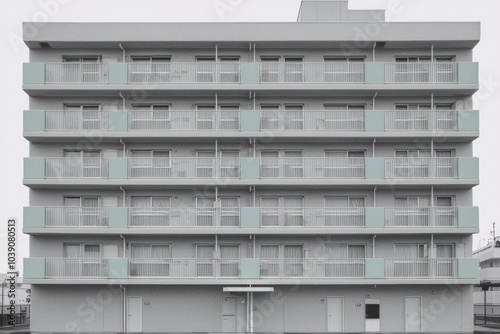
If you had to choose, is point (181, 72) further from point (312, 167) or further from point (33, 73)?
point (312, 167)

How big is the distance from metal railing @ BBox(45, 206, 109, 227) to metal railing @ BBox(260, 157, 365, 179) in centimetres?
889

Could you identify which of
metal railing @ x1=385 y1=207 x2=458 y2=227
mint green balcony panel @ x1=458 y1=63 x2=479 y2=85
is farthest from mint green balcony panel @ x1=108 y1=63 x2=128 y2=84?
mint green balcony panel @ x1=458 y1=63 x2=479 y2=85

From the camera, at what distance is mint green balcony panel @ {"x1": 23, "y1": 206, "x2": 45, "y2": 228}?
134 feet

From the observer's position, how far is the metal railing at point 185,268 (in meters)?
40.7

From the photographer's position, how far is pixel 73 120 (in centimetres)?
4209

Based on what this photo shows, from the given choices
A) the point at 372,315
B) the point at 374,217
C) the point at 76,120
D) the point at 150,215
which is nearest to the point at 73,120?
the point at 76,120

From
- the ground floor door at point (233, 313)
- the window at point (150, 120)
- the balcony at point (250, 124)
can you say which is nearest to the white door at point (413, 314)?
the ground floor door at point (233, 313)

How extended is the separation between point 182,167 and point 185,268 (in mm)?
5366

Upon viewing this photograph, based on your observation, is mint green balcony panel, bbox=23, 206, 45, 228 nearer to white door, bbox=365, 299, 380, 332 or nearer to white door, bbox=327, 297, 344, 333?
white door, bbox=327, 297, 344, 333

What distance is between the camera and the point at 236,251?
42.2 m

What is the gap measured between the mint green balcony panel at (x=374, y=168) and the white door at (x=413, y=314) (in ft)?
22.5

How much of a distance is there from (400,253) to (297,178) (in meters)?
7.02

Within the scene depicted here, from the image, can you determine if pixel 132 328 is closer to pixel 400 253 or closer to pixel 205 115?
pixel 205 115

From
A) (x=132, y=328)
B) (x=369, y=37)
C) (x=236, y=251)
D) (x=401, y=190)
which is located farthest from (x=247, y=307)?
(x=369, y=37)
